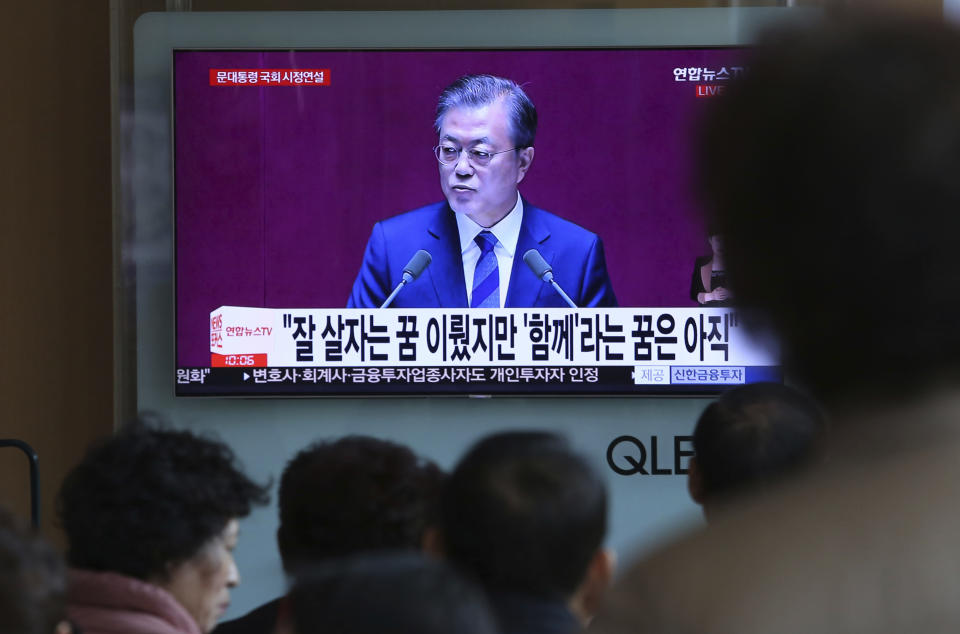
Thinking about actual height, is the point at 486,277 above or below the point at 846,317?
above

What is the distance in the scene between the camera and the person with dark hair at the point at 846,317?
0.47m

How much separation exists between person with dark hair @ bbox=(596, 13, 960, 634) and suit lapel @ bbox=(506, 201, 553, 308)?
302cm

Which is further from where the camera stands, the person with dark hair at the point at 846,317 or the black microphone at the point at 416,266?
the black microphone at the point at 416,266

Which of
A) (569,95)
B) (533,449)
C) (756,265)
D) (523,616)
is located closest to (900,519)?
(756,265)

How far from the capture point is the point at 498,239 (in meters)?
3.64

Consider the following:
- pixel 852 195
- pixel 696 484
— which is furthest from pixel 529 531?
pixel 696 484

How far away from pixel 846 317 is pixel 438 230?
3122 millimetres

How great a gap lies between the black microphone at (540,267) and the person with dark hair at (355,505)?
1.95 m

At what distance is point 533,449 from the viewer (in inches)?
54.2

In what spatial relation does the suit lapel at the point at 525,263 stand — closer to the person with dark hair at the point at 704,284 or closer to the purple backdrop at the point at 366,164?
the purple backdrop at the point at 366,164

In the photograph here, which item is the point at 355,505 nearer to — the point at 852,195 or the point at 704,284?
the point at 852,195

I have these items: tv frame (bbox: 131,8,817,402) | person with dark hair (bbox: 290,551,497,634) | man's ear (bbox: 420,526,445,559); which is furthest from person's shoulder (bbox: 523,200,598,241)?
person with dark hair (bbox: 290,551,497,634)

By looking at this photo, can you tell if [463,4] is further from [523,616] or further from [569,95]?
[523,616]

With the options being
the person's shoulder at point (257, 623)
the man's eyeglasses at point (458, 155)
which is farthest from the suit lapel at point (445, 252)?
the person's shoulder at point (257, 623)
